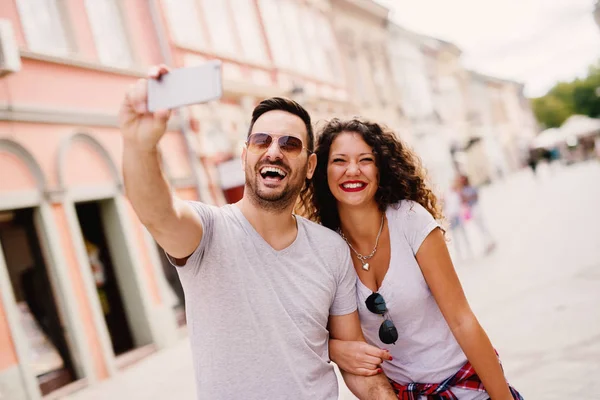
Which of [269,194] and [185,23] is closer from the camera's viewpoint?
[269,194]

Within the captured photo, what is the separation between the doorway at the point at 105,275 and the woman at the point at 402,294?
6.97 m

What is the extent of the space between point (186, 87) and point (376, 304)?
128 cm

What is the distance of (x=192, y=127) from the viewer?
1053 centimetres

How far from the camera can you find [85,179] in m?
7.96

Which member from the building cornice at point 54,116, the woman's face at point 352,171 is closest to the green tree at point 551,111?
the building cornice at point 54,116

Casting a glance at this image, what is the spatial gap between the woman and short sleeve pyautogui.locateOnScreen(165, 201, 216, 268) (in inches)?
28.3

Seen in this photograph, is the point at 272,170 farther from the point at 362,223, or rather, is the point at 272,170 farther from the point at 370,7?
the point at 370,7

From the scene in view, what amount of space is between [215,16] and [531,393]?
35.8 ft

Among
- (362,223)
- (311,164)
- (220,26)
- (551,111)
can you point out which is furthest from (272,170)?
(551,111)

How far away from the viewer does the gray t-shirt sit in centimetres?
179

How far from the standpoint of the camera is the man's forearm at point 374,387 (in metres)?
2.06

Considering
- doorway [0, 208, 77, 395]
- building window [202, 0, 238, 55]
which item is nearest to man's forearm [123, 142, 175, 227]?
doorway [0, 208, 77, 395]

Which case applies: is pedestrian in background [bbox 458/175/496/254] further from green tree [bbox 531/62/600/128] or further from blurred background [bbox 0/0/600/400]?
green tree [bbox 531/62/600/128]

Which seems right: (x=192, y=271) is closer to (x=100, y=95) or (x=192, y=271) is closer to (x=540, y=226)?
(x=100, y=95)
